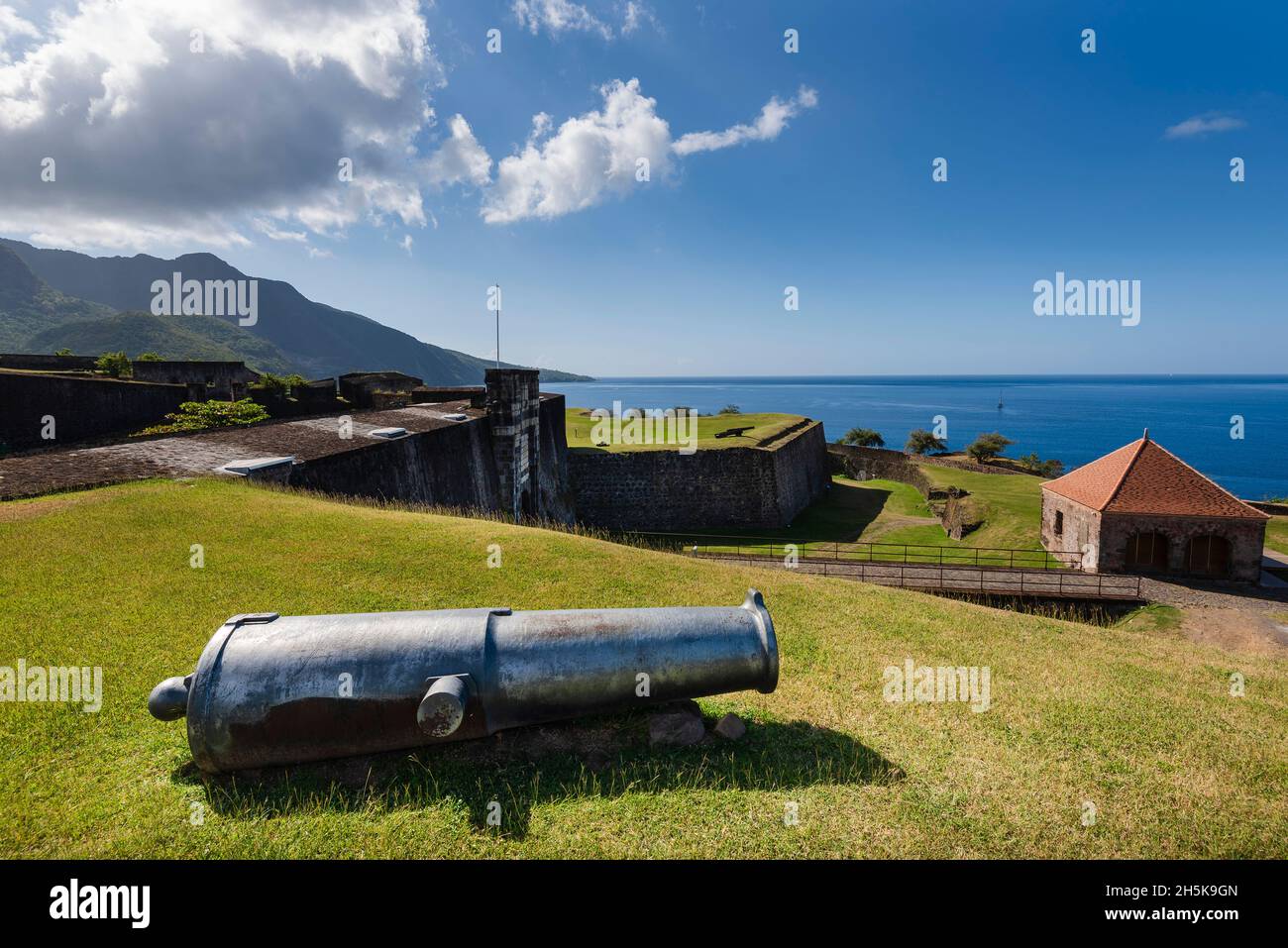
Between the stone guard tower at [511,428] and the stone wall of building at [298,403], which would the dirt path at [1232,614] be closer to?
the stone guard tower at [511,428]

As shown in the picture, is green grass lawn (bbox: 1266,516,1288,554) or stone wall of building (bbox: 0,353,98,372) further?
stone wall of building (bbox: 0,353,98,372)

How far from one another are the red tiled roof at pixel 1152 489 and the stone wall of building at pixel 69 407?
94.1 feet

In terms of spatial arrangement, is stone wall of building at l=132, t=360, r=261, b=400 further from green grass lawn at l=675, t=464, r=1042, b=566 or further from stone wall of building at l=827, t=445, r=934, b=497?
stone wall of building at l=827, t=445, r=934, b=497

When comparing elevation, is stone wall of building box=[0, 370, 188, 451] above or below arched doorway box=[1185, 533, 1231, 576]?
above

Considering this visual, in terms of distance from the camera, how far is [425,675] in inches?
136

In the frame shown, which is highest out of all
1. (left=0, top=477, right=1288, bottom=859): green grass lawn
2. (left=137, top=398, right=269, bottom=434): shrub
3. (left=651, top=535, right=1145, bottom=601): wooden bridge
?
(left=137, top=398, right=269, bottom=434): shrub

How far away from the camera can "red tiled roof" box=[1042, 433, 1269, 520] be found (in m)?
18.3

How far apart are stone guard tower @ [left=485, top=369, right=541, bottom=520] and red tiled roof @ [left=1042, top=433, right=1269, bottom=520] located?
61.4 feet

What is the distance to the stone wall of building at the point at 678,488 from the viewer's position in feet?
96.7

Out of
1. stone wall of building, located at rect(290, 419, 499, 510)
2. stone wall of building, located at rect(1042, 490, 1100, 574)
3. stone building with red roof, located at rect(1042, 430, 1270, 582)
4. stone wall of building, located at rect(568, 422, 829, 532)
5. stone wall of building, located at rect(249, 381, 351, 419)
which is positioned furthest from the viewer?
stone wall of building, located at rect(568, 422, 829, 532)

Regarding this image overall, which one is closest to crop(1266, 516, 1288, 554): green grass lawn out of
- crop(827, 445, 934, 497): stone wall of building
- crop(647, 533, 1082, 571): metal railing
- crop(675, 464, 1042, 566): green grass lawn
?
crop(675, 464, 1042, 566): green grass lawn

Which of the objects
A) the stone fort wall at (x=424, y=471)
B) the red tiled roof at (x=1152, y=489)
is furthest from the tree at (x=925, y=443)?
the stone fort wall at (x=424, y=471)
